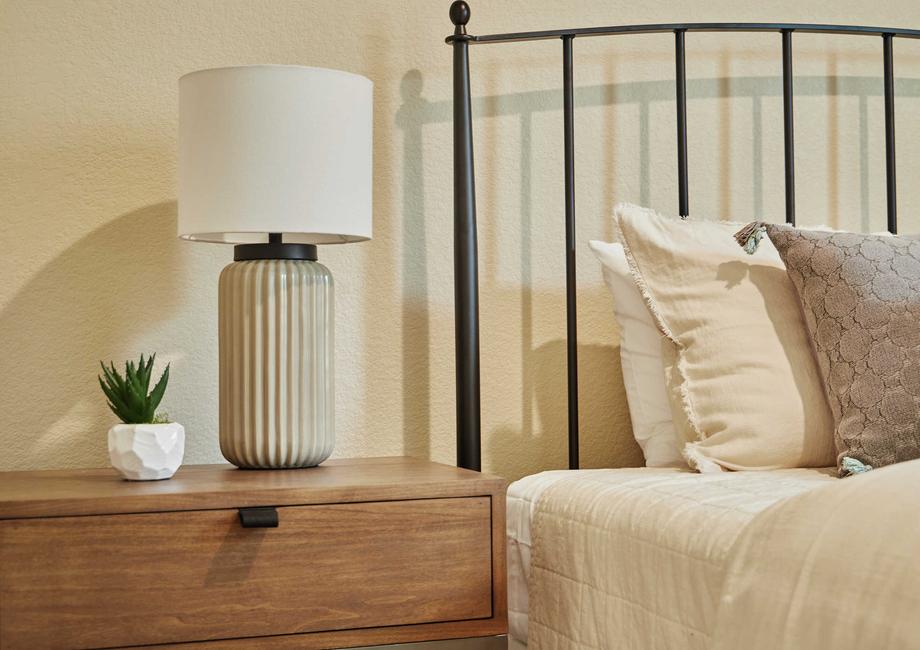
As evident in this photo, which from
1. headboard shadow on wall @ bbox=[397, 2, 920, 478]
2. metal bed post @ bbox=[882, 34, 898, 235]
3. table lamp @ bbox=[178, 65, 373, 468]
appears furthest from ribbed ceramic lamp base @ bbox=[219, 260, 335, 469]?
metal bed post @ bbox=[882, 34, 898, 235]

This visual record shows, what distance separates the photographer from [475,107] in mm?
1909

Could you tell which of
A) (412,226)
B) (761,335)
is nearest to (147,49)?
(412,226)

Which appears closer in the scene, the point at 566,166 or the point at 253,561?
the point at 253,561

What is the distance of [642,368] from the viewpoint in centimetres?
172

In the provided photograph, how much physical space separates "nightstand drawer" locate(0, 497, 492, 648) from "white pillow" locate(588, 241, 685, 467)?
0.44 m

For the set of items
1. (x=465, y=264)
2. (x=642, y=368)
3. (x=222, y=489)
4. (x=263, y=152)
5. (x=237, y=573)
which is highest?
(x=263, y=152)

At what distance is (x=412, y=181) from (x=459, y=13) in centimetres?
31

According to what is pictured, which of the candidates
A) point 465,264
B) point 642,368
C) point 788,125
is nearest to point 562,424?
point 642,368

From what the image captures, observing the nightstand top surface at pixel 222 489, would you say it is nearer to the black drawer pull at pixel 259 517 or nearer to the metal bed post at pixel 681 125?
the black drawer pull at pixel 259 517

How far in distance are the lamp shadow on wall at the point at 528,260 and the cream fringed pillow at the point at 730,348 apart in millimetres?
337

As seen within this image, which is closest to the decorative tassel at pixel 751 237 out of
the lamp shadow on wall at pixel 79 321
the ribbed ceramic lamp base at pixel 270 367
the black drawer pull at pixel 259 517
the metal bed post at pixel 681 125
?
the metal bed post at pixel 681 125

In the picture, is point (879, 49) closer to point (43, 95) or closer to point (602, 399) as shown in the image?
point (602, 399)

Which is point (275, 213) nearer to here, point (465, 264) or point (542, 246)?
point (465, 264)

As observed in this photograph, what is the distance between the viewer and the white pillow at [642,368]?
169 centimetres
